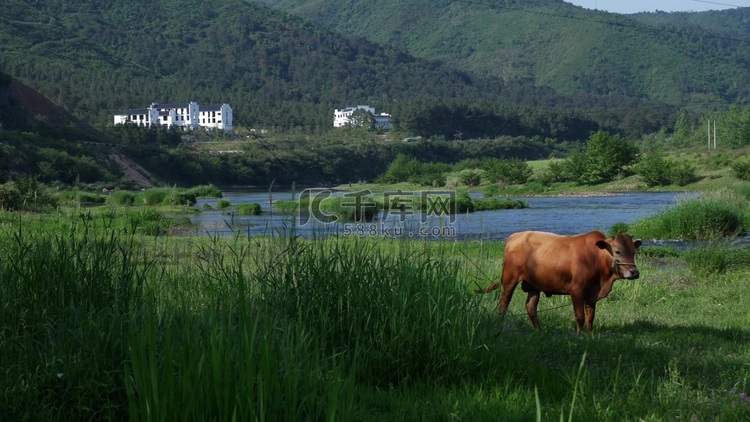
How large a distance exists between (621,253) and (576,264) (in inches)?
16.0

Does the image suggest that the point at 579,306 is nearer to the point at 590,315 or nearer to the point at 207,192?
the point at 590,315

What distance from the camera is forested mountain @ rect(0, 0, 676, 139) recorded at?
123 meters

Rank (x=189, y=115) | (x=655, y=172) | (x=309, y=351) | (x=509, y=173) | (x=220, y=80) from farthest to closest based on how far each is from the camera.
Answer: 1. (x=220, y=80)
2. (x=189, y=115)
3. (x=509, y=173)
4. (x=655, y=172)
5. (x=309, y=351)

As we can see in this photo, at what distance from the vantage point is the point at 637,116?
15425 cm

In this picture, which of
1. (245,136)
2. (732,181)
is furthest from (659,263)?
(245,136)

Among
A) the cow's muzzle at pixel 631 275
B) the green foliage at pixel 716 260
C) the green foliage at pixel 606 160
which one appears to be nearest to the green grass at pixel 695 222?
the green foliage at pixel 716 260

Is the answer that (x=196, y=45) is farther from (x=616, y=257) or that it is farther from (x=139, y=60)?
(x=616, y=257)

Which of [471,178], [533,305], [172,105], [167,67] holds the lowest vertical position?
[533,305]

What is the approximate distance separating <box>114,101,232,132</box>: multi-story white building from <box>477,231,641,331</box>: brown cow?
11684 centimetres

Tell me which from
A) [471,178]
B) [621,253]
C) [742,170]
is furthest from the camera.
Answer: [471,178]

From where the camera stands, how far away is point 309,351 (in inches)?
224

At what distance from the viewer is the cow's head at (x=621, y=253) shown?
7.37m

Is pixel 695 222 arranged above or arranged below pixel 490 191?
below

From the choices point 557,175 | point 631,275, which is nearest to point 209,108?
point 557,175
